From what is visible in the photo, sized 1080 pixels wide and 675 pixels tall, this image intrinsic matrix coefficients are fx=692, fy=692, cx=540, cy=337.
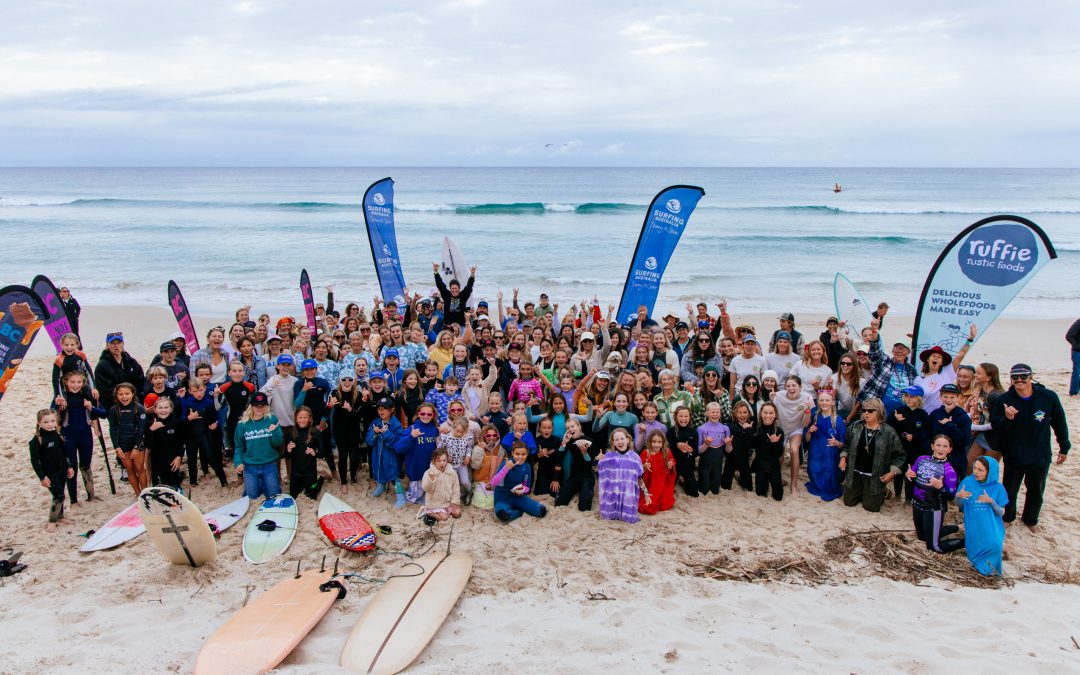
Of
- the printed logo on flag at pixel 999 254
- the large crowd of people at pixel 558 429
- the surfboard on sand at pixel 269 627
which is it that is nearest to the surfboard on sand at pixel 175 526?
→ the surfboard on sand at pixel 269 627

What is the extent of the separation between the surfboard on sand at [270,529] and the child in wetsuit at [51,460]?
1817mm

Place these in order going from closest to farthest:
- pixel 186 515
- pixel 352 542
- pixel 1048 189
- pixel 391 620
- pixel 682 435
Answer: pixel 391 620, pixel 186 515, pixel 352 542, pixel 682 435, pixel 1048 189

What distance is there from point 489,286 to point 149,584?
1823 cm

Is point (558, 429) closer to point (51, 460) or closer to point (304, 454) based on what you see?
point (304, 454)

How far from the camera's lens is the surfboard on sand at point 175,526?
5520mm

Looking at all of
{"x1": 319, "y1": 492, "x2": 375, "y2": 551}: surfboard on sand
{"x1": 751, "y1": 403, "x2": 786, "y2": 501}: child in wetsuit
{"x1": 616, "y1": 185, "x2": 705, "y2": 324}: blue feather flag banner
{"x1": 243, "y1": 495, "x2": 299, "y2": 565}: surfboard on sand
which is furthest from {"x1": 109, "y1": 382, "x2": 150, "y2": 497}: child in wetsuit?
{"x1": 616, "y1": 185, "x2": 705, "y2": 324}: blue feather flag banner

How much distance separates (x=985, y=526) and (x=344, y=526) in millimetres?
5495

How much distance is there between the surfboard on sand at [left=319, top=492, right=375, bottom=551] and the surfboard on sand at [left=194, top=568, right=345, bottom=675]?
20.1 inches

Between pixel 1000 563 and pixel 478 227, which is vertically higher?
pixel 478 227

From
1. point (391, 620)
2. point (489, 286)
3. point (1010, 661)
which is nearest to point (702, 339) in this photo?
point (1010, 661)

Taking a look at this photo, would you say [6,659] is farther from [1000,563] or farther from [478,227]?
[478,227]

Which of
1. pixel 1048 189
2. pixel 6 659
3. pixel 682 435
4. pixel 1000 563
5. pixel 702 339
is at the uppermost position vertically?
pixel 1048 189

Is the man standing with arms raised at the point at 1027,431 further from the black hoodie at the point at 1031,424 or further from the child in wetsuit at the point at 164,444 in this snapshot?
the child in wetsuit at the point at 164,444

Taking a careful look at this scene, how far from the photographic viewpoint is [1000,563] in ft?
18.5
